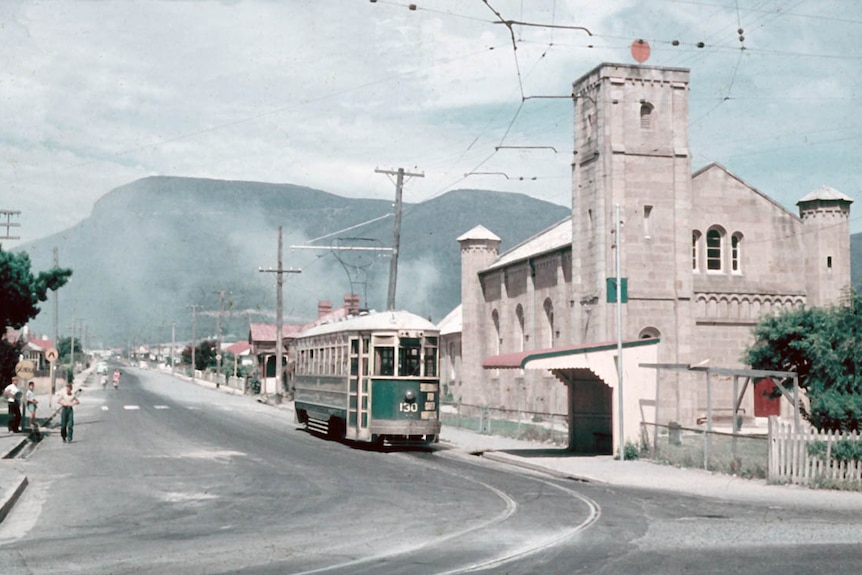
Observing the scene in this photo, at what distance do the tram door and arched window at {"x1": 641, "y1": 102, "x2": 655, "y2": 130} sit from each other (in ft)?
64.9

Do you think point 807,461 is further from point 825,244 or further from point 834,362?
point 825,244

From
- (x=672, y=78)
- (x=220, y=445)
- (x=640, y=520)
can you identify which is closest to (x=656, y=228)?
(x=672, y=78)

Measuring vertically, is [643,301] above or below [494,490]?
above

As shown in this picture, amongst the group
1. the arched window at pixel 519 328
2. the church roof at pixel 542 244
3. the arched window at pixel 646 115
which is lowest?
the arched window at pixel 519 328

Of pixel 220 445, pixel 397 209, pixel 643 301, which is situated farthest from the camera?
pixel 397 209

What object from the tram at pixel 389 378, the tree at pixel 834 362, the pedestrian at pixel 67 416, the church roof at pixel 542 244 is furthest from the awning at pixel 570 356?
the church roof at pixel 542 244

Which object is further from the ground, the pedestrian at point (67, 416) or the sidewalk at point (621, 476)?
the pedestrian at point (67, 416)

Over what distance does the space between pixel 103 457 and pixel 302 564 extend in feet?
51.1

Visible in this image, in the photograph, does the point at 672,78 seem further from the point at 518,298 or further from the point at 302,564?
the point at 302,564

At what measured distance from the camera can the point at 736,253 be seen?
1737 inches

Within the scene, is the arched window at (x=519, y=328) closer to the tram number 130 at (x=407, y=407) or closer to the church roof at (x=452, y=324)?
the church roof at (x=452, y=324)

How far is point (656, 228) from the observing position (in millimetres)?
41344

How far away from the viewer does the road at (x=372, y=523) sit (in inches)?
432

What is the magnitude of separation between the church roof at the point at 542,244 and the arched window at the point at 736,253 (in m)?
7.28
